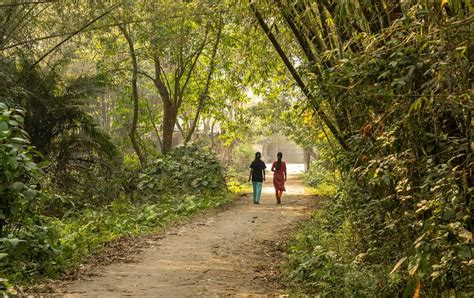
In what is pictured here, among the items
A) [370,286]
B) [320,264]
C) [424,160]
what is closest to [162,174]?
[320,264]

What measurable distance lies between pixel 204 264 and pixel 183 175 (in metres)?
9.94

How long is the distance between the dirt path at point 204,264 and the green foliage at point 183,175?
13.1 feet

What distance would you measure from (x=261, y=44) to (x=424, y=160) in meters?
11.0

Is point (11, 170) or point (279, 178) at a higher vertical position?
point (11, 170)

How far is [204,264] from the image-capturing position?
27.7 feet

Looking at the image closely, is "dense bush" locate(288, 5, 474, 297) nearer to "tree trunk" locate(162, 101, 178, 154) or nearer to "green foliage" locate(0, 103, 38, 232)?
"green foliage" locate(0, 103, 38, 232)

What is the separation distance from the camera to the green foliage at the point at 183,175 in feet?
57.5

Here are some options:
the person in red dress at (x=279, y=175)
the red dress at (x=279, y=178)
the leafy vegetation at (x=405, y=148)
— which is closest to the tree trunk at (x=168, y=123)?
the person in red dress at (x=279, y=175)

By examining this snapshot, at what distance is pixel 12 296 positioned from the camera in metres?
5.78

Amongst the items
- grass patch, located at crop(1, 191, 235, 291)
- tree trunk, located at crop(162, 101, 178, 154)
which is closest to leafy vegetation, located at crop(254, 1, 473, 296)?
grass patch, located at crop(1, 191, 235, 291)

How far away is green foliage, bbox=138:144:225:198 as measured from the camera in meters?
17.5

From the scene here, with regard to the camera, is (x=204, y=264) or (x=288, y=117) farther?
(x=288, y=117)

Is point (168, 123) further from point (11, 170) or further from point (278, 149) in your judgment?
point (278, 149)

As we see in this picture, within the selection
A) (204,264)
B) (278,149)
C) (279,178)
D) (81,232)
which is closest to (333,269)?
(204,264)
